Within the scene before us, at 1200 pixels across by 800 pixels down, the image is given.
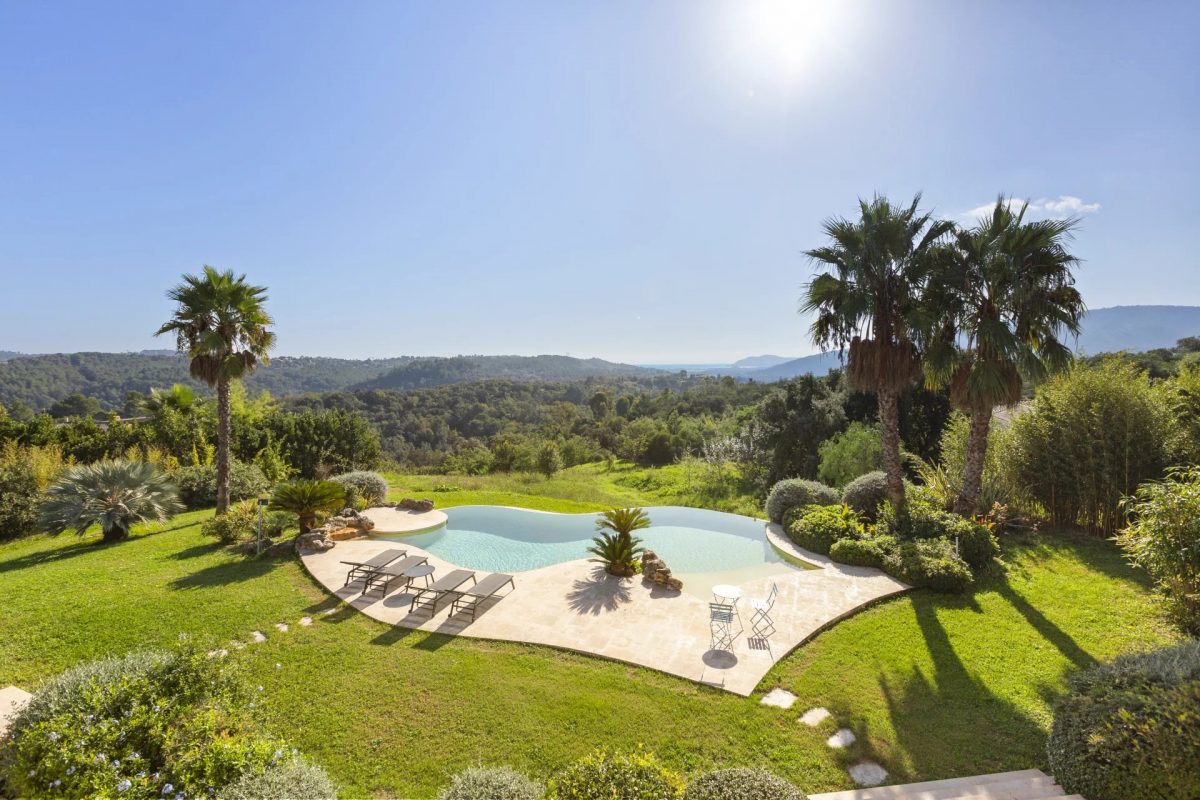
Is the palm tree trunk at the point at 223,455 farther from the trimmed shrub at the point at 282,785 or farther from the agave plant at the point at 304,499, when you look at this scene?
the trimmed shrub at the point at 282,785

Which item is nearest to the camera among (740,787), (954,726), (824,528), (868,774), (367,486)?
(740,787)

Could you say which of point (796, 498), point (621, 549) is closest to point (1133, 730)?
point (621, 549)

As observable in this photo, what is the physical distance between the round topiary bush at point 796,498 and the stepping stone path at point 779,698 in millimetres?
7551

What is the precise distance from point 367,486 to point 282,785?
13.4m

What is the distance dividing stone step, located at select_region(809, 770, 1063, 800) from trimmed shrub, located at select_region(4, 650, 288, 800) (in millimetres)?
5346

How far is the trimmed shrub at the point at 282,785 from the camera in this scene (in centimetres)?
378

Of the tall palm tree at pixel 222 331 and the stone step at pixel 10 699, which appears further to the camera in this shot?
the tall palm tree at pixel 222 331

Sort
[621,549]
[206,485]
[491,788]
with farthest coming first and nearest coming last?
[206,485], [621,549], [491,788]

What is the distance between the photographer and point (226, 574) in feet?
32.6

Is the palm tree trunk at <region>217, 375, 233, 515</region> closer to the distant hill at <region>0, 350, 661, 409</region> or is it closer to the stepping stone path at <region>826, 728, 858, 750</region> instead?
the distant hill at <region>0, 350, 661, 409</region>

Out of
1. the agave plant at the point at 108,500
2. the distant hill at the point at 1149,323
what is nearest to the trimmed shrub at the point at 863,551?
the agave plant at the point at 108,500

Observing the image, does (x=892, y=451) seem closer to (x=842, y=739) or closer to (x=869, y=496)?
(x=869, y=496)

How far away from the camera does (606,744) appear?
5324 millimetres

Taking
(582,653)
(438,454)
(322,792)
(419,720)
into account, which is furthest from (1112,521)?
(438,454)
